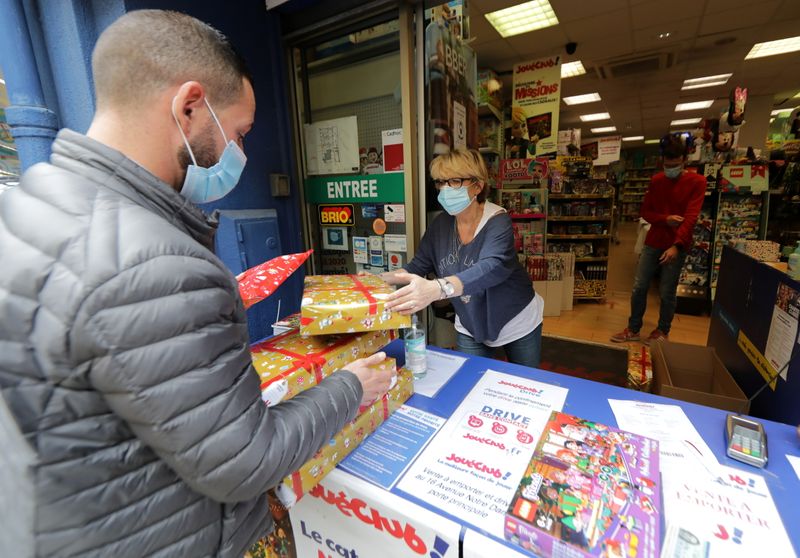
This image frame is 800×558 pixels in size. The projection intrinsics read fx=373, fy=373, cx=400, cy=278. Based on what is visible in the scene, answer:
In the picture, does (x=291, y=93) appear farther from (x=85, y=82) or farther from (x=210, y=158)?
(x=210, y=158)

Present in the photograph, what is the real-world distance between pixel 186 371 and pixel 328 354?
22.8 inches

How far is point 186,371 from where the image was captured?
0.58 m

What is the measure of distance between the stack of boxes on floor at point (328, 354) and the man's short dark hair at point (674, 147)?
3.62 m

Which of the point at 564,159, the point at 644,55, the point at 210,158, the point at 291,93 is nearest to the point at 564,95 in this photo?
the point at 644,55

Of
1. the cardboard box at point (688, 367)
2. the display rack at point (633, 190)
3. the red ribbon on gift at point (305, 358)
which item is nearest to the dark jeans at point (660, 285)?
the cardboard box at point (688, 367)

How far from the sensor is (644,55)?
5.73m

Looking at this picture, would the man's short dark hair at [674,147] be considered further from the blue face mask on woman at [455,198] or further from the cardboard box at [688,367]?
the blue face mask on woman at [455,198]

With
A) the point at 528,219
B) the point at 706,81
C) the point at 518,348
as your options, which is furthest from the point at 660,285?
the point at 706,81

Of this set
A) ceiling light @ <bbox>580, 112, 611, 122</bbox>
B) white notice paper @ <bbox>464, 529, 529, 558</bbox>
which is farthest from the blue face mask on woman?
ceiling light @ <bbox>580, 112, 611, 122</bbox>

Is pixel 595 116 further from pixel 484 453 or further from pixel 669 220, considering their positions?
pixel 484 453

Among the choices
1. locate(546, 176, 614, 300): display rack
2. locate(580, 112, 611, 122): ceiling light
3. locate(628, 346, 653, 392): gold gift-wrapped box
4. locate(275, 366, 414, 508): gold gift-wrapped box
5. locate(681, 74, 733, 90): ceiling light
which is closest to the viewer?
locate(275, 366, 414, 508): gold gift-wrapped box

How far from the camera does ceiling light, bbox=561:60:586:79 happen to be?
6121mm

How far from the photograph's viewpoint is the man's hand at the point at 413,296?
125 centimetres

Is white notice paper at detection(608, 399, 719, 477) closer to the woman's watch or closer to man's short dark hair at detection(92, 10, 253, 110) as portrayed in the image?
the woman's watch
